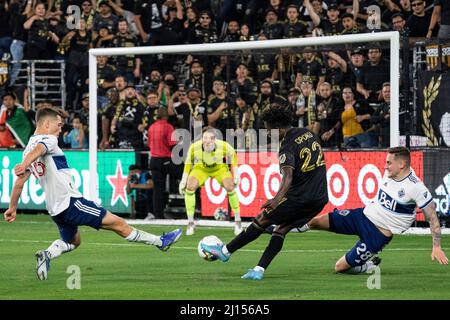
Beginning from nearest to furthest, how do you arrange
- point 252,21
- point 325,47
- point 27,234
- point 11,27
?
point 27,234 < point 325,47 < point 252,21 < point 11,27

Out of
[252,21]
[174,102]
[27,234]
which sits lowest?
[27,234]

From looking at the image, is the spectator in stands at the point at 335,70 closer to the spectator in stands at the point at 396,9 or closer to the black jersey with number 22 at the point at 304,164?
the spectator in stands at the point at 396,9

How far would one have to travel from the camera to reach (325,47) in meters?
23.1

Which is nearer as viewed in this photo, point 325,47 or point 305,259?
point 305,259

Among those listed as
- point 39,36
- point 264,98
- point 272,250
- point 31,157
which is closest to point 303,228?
point 272,250

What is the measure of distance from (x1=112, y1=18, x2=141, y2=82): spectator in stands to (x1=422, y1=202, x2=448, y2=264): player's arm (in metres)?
14.4

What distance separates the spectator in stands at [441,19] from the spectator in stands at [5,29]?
12484 millimetres

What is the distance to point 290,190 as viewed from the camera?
546 inches

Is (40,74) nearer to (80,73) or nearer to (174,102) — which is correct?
(80,73)

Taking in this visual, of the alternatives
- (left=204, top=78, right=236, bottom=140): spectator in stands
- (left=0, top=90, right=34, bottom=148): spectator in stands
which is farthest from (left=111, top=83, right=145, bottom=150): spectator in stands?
(left=0, top=90, right=34, bottom=148): spectator in stands

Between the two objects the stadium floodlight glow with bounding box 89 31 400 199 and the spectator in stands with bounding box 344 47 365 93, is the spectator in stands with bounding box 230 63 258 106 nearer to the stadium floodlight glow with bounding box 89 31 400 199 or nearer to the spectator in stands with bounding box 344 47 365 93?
the stadium floodlight glow with bounding box 89 31 400 199

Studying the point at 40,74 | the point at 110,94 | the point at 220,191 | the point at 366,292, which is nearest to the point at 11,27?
the point at 40,74

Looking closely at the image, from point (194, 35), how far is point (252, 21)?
1445 mm

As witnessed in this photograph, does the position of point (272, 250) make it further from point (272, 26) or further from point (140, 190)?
point (272, 26)
